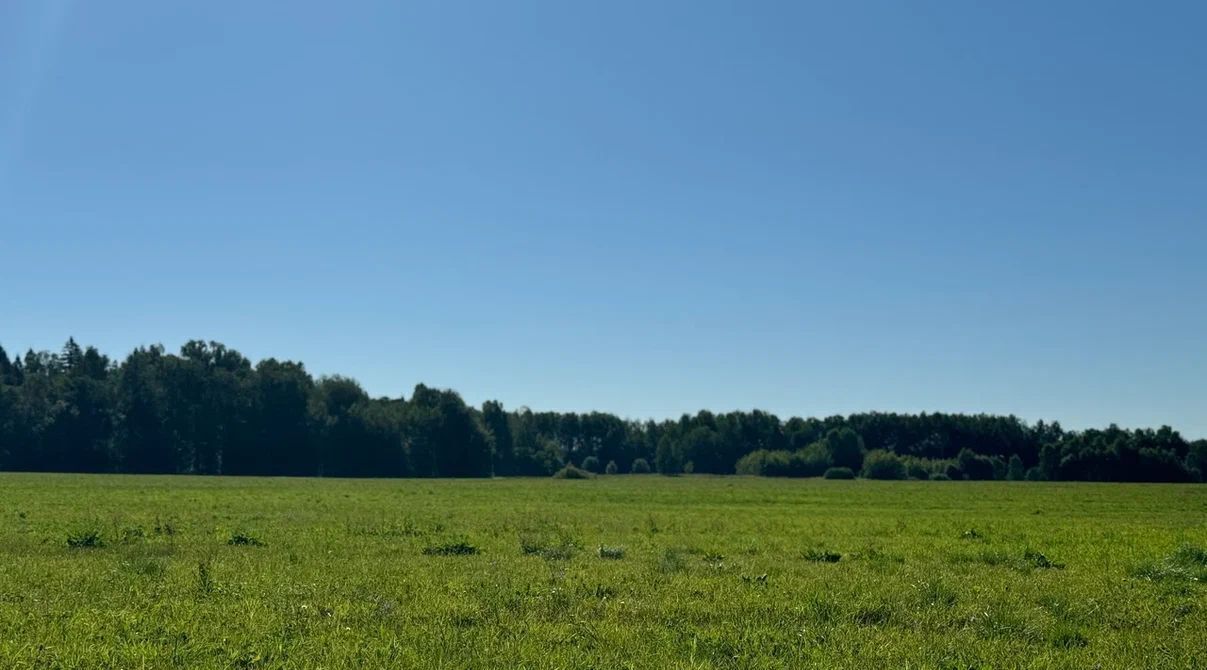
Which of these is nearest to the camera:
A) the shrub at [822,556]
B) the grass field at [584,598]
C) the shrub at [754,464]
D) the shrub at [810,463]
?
the grass field at [584,598]

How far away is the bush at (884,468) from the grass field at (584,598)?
355 feet

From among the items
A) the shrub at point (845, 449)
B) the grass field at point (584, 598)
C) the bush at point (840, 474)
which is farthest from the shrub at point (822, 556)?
the shrub at point (845, 449)

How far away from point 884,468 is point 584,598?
124834 millimetres

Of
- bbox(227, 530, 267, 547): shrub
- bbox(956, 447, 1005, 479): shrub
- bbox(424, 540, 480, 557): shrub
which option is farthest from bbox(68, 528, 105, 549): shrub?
bbox(956, 447, 1005, 479): shrub

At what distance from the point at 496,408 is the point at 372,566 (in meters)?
155

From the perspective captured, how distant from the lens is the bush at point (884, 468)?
13150cm

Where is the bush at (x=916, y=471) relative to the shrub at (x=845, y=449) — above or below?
below

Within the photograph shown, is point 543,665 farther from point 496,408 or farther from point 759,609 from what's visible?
point 496,408

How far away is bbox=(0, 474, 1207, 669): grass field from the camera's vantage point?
10.4 m

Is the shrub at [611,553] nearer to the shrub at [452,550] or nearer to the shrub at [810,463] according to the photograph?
the shrub at [452,550]

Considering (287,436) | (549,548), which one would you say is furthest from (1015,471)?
(549,548)

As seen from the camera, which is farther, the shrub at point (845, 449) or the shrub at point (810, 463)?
the shrub at point (845, 449)

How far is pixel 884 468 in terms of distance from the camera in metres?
132

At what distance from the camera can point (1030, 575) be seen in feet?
56.5
